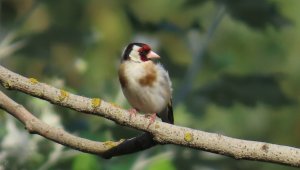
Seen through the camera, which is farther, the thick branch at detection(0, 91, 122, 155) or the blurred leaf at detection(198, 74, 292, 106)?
the blurred leaf at detection(198, 74, 292, 106)

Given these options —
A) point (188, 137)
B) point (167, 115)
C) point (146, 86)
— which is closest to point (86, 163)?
point (167, 115)

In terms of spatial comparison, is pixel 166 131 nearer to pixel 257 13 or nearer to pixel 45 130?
pixel 45 130

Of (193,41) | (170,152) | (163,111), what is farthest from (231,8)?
(163,111)

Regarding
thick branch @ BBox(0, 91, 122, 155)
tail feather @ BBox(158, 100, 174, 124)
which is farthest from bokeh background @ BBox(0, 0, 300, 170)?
thick branch @ BBox(0, 91, 122, 155)

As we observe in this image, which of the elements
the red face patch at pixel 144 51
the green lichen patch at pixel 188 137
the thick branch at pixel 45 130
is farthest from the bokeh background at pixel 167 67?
the green lichen patch at pixel 188 137

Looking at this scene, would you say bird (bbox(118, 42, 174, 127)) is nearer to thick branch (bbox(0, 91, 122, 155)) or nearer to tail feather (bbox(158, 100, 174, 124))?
tail feather (bbox(158, 100, 174, 124))
